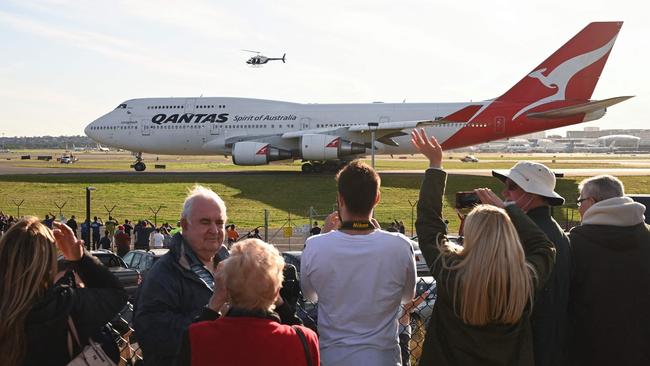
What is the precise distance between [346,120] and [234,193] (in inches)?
450

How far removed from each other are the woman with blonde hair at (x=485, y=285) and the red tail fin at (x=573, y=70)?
106 ft

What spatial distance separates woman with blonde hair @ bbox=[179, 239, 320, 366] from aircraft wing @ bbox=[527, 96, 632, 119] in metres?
27.9

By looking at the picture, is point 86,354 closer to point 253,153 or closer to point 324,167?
point 253,153

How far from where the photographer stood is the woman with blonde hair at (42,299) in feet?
11.4

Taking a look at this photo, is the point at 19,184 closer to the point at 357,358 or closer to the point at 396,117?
the point at 396,117

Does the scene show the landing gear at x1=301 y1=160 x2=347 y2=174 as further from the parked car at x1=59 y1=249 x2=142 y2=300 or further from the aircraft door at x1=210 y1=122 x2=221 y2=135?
the parked car at x1=59 y1=249 x2=142 y2=300

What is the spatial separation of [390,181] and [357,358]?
97.1 ft

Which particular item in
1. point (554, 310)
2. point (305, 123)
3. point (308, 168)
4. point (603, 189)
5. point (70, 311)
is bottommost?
point (308, 168)

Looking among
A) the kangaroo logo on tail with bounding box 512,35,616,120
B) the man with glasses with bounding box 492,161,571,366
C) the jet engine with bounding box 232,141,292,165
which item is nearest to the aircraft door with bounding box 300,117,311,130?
the jet engine with bounding box 232,141,292,165

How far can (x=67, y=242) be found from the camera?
3814 millimetres

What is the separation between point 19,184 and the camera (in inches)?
1276

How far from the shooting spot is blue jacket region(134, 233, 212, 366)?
12.1 ft

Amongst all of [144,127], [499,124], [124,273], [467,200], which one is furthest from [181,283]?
[144,127]

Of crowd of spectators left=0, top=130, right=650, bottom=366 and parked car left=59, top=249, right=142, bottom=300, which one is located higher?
crowd of spectators left=0, top=130, right=650, bottom=366
